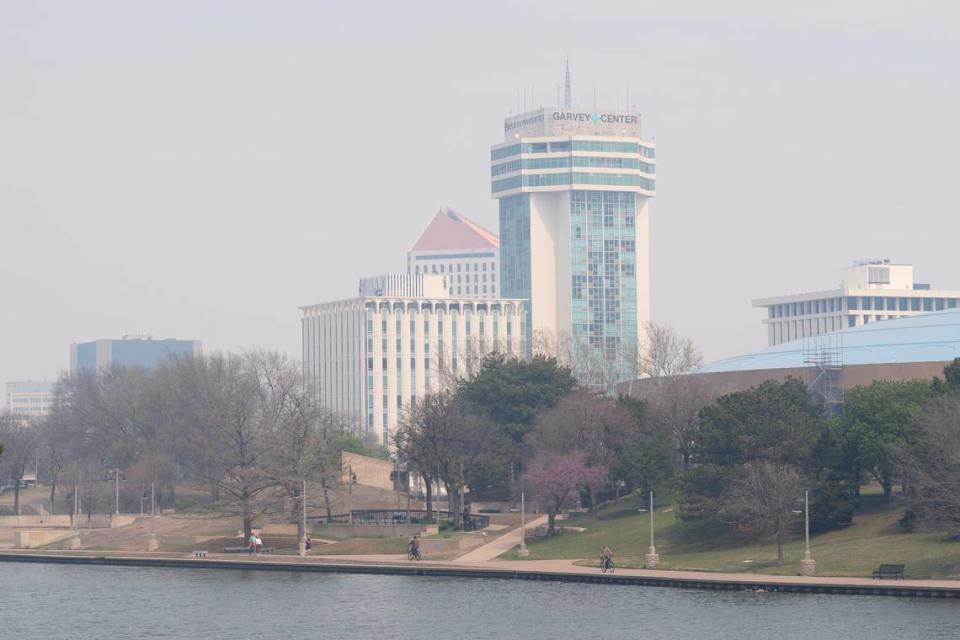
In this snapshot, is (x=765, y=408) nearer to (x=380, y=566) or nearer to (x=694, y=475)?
(x=694, y=475)

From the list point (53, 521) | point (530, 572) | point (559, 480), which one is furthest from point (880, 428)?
point (53, 521)

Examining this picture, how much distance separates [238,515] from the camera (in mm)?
122812

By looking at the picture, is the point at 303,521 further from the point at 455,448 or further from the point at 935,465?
the point at 935,465

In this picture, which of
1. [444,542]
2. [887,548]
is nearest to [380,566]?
[444,542]

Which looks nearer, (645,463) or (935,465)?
(935,465)

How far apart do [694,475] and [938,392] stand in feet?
47.2

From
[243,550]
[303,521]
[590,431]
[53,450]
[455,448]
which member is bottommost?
[243,550]

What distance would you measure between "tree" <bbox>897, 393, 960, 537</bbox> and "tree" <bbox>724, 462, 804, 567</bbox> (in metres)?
6.03

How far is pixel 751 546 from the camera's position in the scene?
98.2 m

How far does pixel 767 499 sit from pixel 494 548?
22.1 m

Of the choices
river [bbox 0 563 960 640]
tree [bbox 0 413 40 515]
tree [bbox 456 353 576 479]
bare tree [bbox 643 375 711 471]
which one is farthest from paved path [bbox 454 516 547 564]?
tree [bbox 0 413 40 515]

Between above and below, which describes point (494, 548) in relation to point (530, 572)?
above

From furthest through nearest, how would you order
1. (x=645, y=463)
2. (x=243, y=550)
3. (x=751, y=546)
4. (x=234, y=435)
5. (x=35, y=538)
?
(x=35, y=538), (x=234, y=435), (x=243, y=550), (x=645, y=463), (x=751, y=546)

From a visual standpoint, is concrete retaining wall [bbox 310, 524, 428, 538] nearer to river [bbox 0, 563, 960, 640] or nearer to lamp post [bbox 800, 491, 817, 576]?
river [bbox 0, 563, 960, 640]
